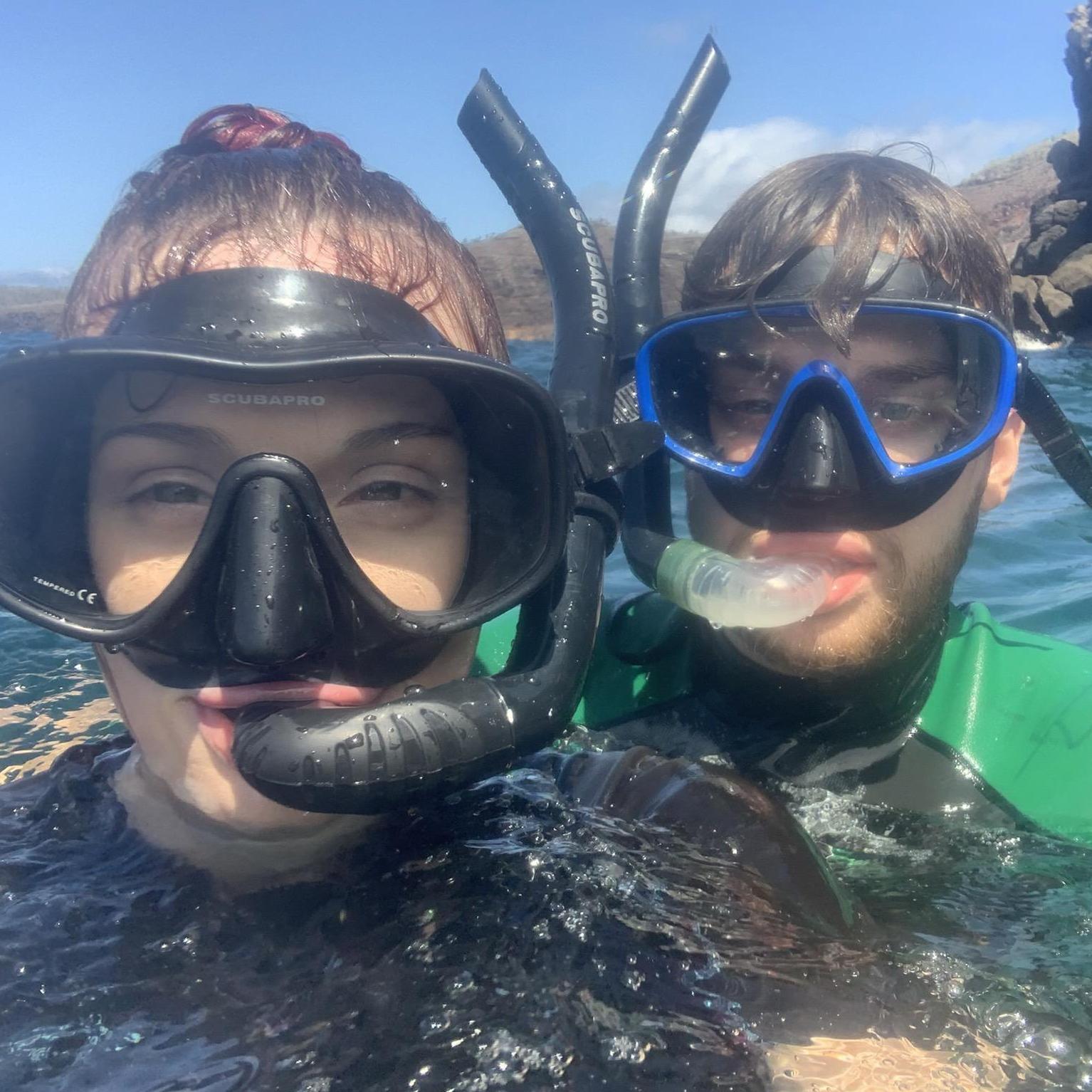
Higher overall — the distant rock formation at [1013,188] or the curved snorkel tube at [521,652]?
the distant rock formation at [1013,188]

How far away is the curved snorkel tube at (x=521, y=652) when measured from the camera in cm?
140

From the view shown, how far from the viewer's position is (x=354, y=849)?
5.58 ft

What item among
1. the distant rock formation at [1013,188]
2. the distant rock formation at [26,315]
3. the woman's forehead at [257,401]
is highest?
the distant rock formation at [1013,188]

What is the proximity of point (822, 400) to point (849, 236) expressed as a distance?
461 millimetres

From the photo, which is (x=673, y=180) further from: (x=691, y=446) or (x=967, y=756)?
(x=967, y=756)

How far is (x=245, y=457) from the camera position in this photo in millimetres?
1508

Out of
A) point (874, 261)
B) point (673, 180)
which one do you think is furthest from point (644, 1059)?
point (673, 180)

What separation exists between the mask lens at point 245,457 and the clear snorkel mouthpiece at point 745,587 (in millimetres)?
713

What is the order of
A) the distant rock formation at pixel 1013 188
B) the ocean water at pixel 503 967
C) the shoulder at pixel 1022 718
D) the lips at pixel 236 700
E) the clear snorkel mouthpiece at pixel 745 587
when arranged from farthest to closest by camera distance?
the distant rock formation at pixel 1013 188, the shoulder at pixel 1022 718, the clear snorkel mouthpiece at pixel 745 587, the lips at pixel 236 700, the ocean water at pixel 503 967

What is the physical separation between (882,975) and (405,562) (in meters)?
0.93

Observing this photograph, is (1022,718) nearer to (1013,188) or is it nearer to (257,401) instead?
(257,401)

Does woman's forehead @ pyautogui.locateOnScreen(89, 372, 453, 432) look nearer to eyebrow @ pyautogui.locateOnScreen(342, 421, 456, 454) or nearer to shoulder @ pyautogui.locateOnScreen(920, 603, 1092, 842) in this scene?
eyebrow @ pyautogui.locateOnScreen(342, 421, 456, 454)

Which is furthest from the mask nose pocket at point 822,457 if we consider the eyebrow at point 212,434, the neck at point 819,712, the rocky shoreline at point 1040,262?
the rocky shoreline at point 1040,262

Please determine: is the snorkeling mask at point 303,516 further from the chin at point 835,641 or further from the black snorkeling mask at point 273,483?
the chin at point 835,641
